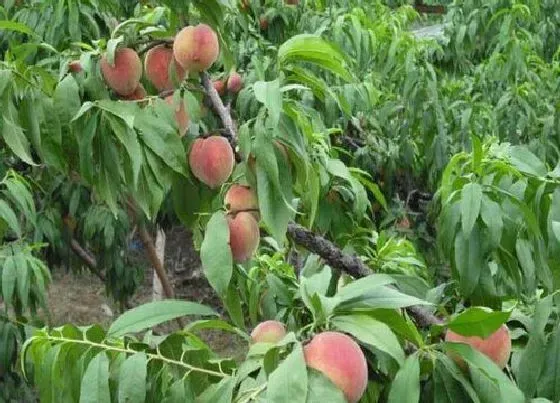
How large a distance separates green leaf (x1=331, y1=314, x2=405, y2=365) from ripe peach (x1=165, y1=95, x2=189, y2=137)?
1.53 feet

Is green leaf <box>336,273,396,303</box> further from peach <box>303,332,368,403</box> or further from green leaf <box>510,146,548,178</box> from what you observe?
green leaf <box>510,146,548,178</box>

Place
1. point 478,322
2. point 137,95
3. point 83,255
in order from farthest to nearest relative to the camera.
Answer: point 83,255 < point 137,95 < point 478,322

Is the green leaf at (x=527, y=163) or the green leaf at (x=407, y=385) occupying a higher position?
the green leaf at (x=527, y=163)

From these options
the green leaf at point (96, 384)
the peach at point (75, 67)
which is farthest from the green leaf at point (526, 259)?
the peach at point (75, 67)

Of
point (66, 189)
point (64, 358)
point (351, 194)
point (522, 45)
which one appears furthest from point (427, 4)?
point (64, 358)

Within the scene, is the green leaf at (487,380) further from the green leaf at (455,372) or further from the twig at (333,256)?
the twig at (333,256)

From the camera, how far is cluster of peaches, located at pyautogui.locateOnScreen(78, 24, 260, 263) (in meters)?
1.02

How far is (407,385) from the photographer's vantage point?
0.70 metres

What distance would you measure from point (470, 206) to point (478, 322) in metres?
0.20

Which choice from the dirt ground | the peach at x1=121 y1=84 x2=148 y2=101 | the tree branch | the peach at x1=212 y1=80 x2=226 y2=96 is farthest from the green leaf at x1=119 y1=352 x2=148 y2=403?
the dirt ground

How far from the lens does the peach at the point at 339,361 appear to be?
2.18 ft

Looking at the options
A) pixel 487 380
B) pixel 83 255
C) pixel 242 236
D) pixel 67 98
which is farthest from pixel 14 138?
pixel 83 255

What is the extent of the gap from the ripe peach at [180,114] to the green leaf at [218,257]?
187 millimetres

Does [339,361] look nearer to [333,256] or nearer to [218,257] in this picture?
[218,257]
